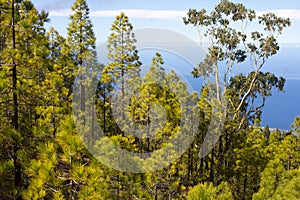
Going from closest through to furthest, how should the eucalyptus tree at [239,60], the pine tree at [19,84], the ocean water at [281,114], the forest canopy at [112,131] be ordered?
the forest canopy at [112,131], the pine tree at [19,84], the eucalyptus tree at [239,60], the ocean water at [281,114]

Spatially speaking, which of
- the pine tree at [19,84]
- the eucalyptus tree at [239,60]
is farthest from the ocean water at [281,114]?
the pine tree at [19,84]

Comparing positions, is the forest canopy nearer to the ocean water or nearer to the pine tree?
the pine tree

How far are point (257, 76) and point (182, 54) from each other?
64.6 ft

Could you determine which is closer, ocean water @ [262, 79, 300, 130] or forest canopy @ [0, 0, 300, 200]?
forest canopy @ [0, 0, 300, 200]

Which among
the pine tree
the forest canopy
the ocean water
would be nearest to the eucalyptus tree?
the forest canopy

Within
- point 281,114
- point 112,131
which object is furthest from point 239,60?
point 281,114

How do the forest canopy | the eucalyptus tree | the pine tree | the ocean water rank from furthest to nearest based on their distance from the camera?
the ocean water
the eucalyptus tree
the pine tree
the forest canopy

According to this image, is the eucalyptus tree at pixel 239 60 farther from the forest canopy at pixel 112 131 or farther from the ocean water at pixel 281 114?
the ocean water at pixel 281 114

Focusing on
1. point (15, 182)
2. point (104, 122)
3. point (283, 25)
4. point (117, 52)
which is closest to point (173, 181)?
point (15, 182)

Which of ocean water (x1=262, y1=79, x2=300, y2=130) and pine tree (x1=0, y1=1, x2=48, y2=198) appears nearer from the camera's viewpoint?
pine tree (x1=0, y1=1, x2=48, y2=198)

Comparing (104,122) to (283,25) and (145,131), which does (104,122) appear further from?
(283,25)

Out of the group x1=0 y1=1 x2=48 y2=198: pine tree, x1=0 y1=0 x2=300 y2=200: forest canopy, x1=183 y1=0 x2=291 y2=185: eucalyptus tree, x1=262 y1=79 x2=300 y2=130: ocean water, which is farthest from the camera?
x1=262 y1=79 x2=300 y2=130: ocean water

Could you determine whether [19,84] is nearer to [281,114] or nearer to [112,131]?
[112,131]

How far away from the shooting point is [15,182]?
21.8ft
